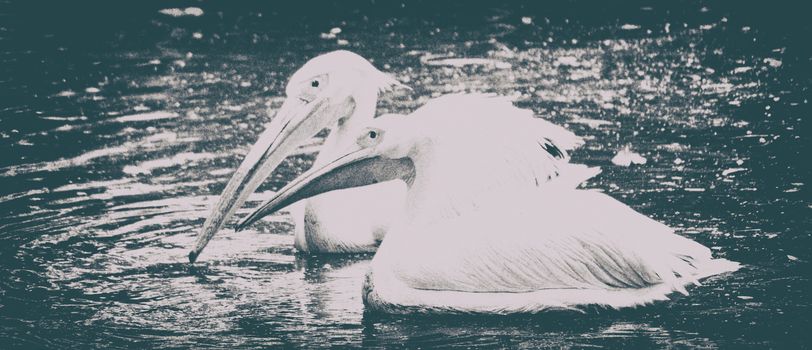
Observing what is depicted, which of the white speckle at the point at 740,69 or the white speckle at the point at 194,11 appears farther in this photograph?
the white speckle at the point at 194,11

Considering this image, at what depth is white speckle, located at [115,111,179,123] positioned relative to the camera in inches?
368

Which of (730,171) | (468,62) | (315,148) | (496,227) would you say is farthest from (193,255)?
(468,62)

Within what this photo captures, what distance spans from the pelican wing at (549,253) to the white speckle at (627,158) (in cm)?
216

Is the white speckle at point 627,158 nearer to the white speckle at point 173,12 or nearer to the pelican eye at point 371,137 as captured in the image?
the pelican eye at point 371,137

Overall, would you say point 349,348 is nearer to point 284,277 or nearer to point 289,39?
point 284,277

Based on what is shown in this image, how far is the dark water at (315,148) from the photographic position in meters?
5.48

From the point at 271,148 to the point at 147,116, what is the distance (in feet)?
9.98

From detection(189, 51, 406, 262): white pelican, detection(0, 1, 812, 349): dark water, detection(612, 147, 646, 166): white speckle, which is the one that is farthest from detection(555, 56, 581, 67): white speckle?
detection(189, 51, 406, 262): white pelican

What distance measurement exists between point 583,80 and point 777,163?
2.70m

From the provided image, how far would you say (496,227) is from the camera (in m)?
5.48

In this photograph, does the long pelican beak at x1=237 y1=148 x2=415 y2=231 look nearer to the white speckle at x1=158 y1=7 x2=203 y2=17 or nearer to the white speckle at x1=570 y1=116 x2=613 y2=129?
the white speckle at x1=570 y1=116 x2=613 y2=129

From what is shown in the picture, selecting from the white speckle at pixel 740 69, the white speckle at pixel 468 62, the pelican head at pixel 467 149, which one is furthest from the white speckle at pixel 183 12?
the pelican head at pixel 467 149

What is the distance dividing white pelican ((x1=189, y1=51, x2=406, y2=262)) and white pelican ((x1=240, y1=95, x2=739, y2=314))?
56cm

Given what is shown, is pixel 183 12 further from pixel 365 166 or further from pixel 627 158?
pixel 365 166
